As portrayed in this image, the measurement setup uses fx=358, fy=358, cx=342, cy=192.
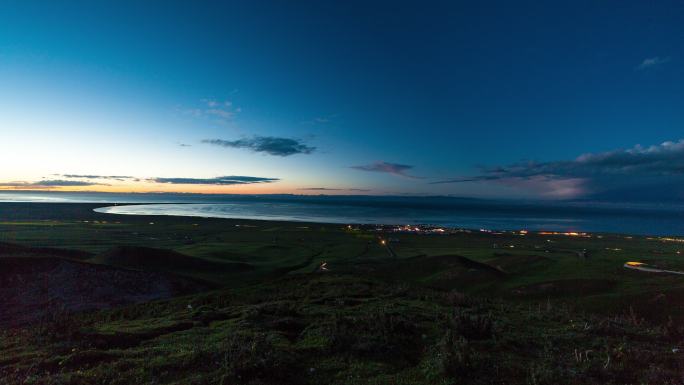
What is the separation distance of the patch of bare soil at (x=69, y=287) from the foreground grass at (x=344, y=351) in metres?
11.7

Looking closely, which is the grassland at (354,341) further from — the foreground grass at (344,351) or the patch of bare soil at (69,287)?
the patch of bare soil at (69,287)

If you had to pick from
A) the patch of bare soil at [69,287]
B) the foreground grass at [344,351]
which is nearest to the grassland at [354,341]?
the foreground grass at [344,351]

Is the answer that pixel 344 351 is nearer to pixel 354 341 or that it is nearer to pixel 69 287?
pixel 354 341

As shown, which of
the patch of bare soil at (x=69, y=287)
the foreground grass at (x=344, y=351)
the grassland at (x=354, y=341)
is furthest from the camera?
the patch of bare soil at (x=69, y=287)

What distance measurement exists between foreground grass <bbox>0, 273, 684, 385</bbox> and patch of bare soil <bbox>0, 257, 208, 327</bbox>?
1172 centimetres

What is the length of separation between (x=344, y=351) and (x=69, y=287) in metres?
35.1

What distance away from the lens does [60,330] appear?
1705 centimetres

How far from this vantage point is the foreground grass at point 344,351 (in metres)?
12.4

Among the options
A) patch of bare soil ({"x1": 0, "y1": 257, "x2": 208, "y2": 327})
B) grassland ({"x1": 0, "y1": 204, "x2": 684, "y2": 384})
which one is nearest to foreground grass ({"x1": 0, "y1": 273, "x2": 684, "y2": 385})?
grassland ({"x1": 0, "y1": 204, "x2": 684, "y2": 384})

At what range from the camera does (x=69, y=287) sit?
36.5 meters

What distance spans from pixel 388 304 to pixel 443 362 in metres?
14.8

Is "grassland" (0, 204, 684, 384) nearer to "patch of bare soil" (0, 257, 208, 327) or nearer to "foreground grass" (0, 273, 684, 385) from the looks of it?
"foreground grass" (0, 273, 684, 385)

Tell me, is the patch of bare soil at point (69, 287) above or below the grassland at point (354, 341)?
below

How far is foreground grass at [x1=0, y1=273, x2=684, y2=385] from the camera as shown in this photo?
40.7ft
